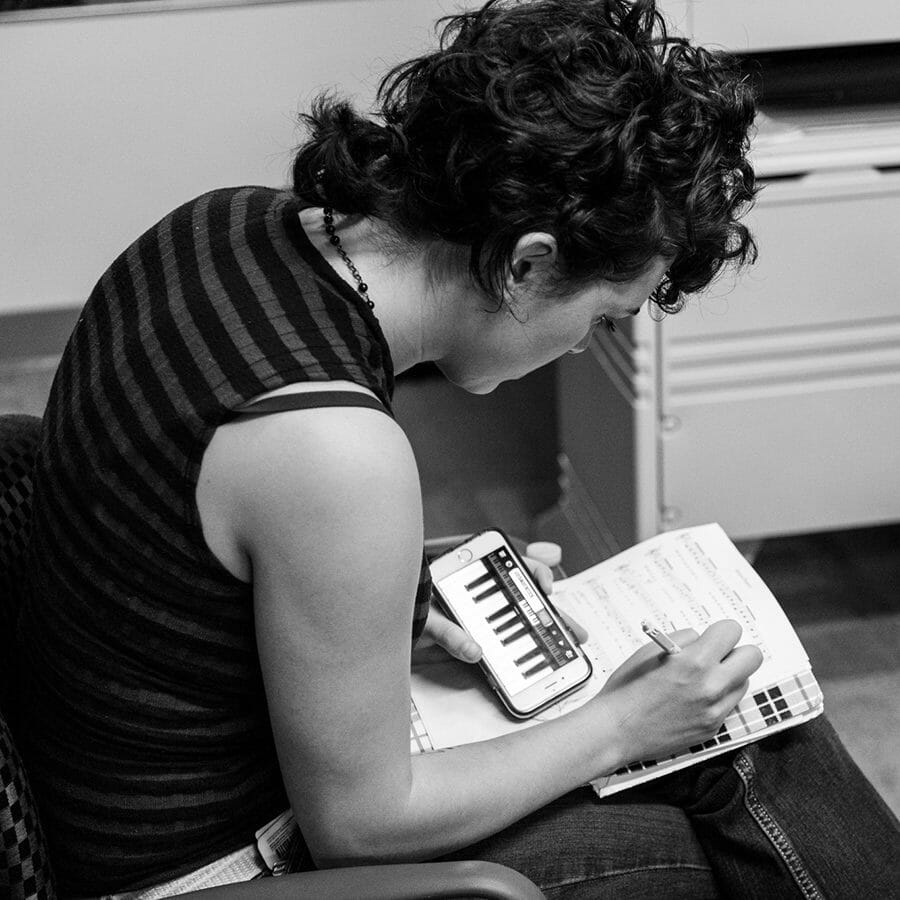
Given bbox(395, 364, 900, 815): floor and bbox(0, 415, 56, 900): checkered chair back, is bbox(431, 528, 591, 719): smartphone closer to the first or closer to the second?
bbox(0, 415, 56, 900): checkered chair back

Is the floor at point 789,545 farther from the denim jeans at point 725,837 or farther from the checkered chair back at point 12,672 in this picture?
the checkered chair back at point 12,672

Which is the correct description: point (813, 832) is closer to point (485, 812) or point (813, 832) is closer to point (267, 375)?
point (485, 812)

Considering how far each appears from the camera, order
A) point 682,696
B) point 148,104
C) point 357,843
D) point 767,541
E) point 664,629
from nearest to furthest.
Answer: point 357,843, point 682,696, point 664,629, point 148,104, point 767,541

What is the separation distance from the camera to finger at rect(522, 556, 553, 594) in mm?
1084

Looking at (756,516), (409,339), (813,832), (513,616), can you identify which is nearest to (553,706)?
(513,616)

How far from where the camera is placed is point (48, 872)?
0.80m

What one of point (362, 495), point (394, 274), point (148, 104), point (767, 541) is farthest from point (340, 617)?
point (767, 541)

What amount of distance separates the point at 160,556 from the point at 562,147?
37 centimetres

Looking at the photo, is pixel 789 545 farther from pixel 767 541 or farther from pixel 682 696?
pixel 682 696

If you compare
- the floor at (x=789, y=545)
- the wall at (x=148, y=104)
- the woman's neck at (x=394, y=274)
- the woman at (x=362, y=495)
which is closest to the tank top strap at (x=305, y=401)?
the woman at (x=362, y=495)

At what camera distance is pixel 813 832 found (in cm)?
93

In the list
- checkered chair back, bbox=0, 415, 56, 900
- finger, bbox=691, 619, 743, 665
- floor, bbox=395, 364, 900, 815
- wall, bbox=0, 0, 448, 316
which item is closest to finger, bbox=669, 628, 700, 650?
finger, bbox=691, 619, 743, 665

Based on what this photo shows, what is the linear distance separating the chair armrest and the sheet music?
0.24m

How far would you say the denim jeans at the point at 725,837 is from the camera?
0.91 m
